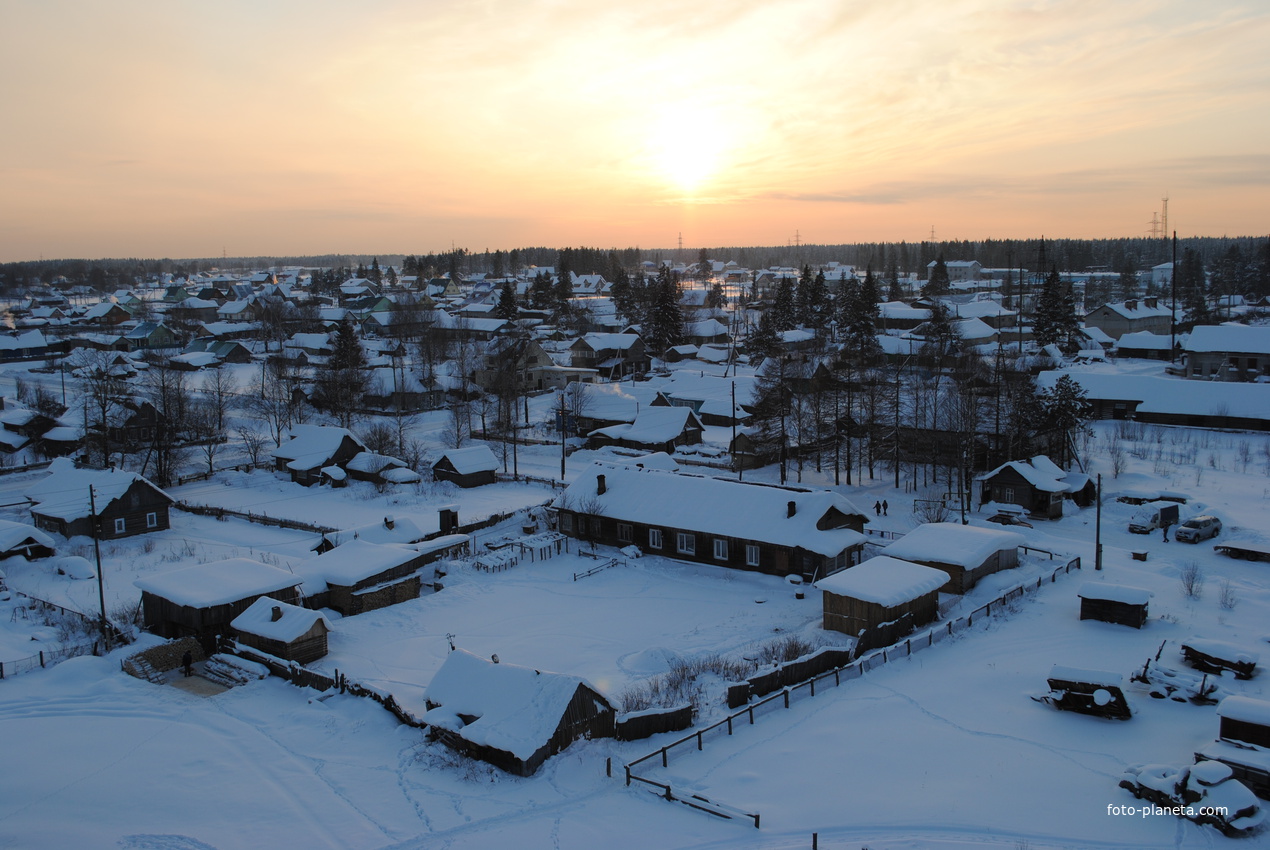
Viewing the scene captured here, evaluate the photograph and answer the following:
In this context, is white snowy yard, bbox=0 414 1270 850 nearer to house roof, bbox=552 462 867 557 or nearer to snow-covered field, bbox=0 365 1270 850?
snow-covered field, bbox=0 365 1270 850

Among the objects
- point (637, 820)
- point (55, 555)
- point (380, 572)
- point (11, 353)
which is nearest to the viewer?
point (637, 820)

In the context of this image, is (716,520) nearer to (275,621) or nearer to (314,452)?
(275,621)

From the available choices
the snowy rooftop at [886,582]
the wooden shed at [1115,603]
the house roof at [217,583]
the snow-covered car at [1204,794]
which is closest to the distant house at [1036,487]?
the snowy rooftop at [886,582]

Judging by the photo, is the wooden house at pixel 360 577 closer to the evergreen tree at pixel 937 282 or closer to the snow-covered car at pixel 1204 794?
the snow-covered car at pixel 1204 794

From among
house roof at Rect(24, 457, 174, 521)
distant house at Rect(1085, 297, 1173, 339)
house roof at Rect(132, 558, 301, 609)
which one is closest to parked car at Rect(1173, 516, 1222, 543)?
house roof at Rect(132, 558, 301, 609)

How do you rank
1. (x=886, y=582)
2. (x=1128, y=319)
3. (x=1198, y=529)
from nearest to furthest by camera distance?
(x=886, y=582), (x=1198, y=529), (x=1128, y=319)

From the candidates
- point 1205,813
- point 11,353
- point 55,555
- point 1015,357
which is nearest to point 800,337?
point 1015,357

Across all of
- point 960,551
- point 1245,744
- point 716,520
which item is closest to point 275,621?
point 716,520

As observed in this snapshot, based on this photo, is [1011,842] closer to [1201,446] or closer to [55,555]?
[55,555]
